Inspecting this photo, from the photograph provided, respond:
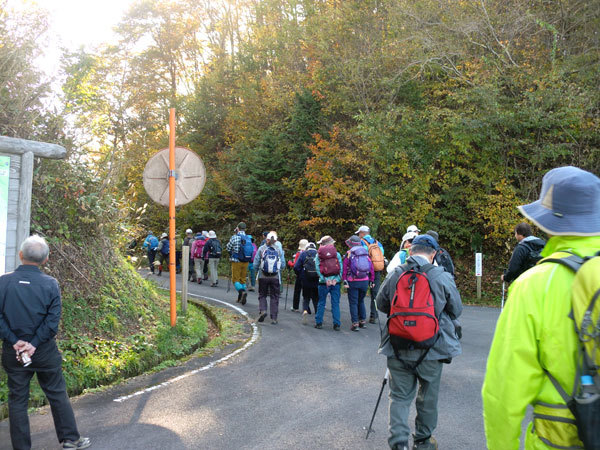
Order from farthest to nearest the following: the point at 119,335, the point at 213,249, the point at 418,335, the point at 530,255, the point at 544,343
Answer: the point at 213,249 → the point at 119,335 → the point at 530,255 → the point at 418,335 → the point at 544,343

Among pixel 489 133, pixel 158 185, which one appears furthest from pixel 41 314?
pixel 489 133

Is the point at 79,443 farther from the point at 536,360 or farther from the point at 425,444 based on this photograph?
the point at 536,360

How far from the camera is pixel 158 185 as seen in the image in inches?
342

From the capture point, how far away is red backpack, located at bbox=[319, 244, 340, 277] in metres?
10.4

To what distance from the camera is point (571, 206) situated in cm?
206

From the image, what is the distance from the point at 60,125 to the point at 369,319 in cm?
768

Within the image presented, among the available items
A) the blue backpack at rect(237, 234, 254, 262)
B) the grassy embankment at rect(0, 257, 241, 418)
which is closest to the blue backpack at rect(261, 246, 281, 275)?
the grassy embankment at rect(0, 257, 241, 418)

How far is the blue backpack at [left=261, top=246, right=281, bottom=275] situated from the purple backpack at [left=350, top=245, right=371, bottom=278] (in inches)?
70.0

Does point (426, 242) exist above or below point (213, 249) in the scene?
above

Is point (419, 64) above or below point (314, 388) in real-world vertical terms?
above

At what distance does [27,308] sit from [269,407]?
2771 mm

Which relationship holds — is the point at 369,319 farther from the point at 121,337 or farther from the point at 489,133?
the point at 489,133

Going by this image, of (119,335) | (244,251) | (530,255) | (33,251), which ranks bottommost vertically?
(119,335)

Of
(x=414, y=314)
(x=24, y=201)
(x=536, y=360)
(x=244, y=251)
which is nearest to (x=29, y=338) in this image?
(x=24, y=201)
